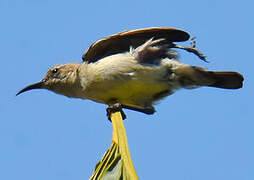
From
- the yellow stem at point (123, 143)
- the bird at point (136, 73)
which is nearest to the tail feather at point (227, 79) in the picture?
the bird at point (136, 73)

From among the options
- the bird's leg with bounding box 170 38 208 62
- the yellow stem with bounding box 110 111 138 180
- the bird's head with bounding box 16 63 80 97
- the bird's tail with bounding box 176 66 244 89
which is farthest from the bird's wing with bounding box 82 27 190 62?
the yellow stem with bounding box 110 111 138 180

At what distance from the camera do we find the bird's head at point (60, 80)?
289 inches

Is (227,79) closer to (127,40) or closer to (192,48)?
(192,48)

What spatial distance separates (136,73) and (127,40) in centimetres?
55

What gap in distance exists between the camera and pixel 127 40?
7.15 metres

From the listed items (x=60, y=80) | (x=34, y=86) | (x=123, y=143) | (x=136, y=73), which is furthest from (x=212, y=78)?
(x=123, y=143)

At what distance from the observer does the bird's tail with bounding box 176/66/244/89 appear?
23.6 feet

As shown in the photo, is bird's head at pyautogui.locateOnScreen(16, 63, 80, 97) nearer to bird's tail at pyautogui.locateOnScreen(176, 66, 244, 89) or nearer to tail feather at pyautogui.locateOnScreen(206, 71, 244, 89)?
bird's tail at pyautogui.locateOnScreen(176, 66, 244, 89)

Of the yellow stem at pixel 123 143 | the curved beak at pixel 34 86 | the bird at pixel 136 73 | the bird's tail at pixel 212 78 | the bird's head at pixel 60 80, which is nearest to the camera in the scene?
the yellow stem at pixel 123 143

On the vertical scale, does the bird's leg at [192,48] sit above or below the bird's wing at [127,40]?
below

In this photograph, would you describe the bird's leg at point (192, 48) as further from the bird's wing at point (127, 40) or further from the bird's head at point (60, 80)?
the bird's head at point (60, 80)

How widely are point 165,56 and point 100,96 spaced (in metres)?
1.06

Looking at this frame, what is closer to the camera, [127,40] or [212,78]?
[127,40]

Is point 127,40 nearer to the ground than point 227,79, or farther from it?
farther from it
